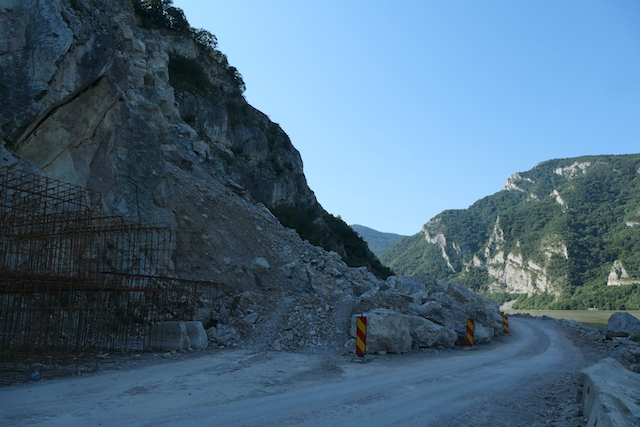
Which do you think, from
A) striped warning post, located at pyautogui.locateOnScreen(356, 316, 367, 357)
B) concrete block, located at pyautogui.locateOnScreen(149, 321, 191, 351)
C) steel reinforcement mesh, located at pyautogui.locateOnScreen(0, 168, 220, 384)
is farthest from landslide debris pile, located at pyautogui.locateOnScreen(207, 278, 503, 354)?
steel reinforcement mesh, located at pyautogui.locateOnScreen(0, 168, 220, 384)

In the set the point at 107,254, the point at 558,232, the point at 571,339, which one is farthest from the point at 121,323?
the point at 558,232

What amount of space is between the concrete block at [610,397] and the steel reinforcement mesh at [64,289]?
28.8ft

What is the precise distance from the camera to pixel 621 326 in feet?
56.6

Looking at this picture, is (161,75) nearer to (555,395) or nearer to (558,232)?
(555,395)

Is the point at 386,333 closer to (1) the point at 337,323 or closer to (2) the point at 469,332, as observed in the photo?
(1) the point at 337,323

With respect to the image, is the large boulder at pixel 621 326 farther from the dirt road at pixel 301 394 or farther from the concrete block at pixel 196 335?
the concrete block at pixel 196 335

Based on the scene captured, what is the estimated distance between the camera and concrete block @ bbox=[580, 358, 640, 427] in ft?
14.2

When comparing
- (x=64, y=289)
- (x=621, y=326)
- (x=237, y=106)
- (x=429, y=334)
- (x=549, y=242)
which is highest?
(x=237, y=106)

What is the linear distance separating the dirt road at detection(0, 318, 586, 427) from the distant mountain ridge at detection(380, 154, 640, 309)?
201ft

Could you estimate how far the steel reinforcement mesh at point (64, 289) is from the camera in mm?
9266

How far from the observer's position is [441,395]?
7.40 m

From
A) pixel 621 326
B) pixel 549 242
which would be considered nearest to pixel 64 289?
pixel 621 326

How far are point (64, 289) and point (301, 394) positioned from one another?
6.61 meters

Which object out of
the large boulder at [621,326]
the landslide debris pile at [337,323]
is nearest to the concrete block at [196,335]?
the landslide debris pile at [337,323]
